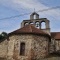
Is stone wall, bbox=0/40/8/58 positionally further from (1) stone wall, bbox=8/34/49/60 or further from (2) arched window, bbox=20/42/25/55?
(2) arched window, bbox=20/42/25/55

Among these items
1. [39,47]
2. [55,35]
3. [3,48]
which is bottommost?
[3,48]

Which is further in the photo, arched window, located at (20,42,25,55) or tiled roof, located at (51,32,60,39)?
tiled roof, located at (51,32,60,39)

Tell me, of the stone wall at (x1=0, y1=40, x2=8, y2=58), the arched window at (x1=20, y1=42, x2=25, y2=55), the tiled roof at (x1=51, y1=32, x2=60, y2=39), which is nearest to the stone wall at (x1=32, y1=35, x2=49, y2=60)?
the arched window at (x1=20, y1=42, x2=25, y2=55)

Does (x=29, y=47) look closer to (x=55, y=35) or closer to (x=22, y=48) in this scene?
(x=22, y=48)

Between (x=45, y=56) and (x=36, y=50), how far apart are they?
1.41m

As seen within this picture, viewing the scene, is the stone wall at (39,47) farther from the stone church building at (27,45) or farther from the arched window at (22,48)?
the arched window at (22,48)

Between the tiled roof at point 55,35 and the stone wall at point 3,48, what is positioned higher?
the tiled roof at point 55,35

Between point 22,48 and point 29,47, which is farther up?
point 29,47

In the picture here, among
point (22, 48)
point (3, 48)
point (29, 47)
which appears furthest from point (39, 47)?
point (3, 48)

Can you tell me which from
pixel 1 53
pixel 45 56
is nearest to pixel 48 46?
pixel 45 56

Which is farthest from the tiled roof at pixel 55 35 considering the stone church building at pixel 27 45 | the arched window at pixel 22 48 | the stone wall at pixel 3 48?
the arched window at pixel 22 48

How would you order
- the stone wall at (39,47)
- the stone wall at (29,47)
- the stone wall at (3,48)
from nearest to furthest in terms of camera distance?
the stone wall at (29,47), the stone wall at (39,47), the stone wall at (3,48)

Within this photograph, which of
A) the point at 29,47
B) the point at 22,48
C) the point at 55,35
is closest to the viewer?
the point at 29,47

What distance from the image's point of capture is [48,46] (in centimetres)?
2331
